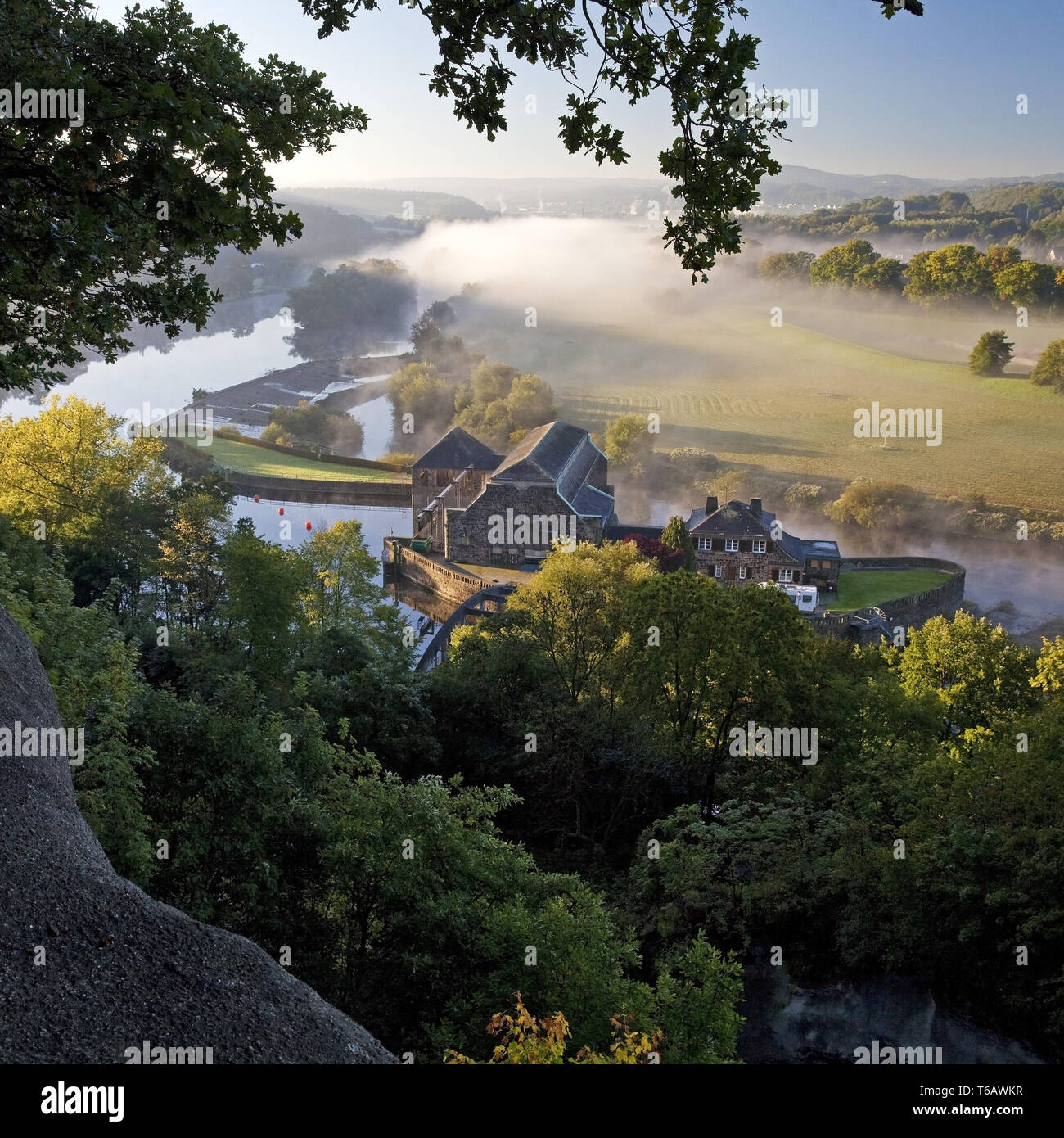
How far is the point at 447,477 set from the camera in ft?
241

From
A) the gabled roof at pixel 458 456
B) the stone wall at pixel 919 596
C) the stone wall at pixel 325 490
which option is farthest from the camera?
the stone wall at pixel 325 490

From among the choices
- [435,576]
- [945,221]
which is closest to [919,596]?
[435,576]

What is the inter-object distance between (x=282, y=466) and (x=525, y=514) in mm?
46649

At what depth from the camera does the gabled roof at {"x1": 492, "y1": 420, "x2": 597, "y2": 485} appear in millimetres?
62938

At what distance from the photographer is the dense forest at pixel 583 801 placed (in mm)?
12477

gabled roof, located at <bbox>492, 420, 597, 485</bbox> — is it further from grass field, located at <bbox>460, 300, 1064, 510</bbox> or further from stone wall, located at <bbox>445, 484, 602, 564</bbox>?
grass field, located at <bbox>460, 300, 1064, 510</bbox>

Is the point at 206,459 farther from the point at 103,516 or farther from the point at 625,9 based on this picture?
the point at 625,9

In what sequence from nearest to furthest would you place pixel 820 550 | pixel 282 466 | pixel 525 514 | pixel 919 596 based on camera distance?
pixel 525 514 → pixel 919 596 → pixel 820 550 → pixel 282 466

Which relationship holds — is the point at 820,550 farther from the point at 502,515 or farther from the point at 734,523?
the point at 502,515

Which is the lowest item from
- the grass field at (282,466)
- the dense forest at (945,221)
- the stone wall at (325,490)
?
the stone wall at (325,490)

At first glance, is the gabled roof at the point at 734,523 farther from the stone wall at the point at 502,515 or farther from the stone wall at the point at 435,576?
the stone wall at the point at 435,576

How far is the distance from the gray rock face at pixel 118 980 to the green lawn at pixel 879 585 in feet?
182

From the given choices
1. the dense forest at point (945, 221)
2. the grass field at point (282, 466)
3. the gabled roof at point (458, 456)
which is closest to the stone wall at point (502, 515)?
the gabled roof at point (458, 456)

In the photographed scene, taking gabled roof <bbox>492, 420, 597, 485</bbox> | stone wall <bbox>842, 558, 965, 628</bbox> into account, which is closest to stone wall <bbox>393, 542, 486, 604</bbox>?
gabled roof <bbox>492, 420, 597, 485</bbox>
